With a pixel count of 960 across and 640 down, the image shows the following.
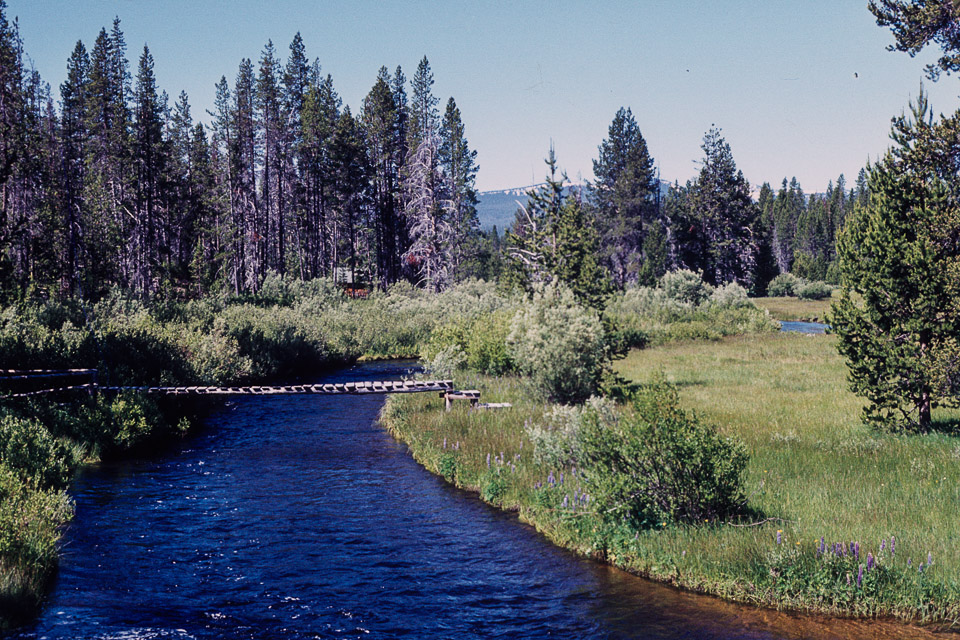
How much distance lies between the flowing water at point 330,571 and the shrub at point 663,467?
122cm

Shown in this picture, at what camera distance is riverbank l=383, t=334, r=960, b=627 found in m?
8.72

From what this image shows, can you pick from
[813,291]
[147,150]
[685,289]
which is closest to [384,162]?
[147,150]

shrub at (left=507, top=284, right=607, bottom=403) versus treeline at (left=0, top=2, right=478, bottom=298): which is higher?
treeline at (left=0, top=2, right=478, bottom=298)

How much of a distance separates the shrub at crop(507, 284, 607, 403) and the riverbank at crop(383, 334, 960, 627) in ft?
2.94

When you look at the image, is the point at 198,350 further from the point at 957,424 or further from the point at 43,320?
the point at 957,424

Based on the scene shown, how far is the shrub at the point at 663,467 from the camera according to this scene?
10.3 metres

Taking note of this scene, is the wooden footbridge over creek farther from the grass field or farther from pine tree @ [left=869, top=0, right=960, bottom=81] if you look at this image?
the grass field

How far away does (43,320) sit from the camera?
24000mm

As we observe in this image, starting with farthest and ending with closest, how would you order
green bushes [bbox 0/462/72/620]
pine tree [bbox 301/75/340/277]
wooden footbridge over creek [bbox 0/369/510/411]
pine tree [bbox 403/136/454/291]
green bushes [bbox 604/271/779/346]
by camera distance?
pine tree [bbox 301/75/340/277]
pine tree [bbox 403/136/454/291]
green bushes [bbox 604/271/779/346]
wooden footbridge over creek [bbox 0/369/510/411]
green bushes [bbox 0/462/72/620]

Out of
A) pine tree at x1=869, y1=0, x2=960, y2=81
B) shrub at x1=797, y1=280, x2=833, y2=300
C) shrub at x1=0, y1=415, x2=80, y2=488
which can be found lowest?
shrub at x1=0, y1=415, x2=80, y2=488

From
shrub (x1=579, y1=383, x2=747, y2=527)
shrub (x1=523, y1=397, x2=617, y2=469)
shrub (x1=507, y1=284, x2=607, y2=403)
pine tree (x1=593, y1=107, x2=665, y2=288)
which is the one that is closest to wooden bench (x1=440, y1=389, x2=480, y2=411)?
shrub (x1=507, y1=284, x2=607, y2=403)

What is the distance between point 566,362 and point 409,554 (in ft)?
32.4

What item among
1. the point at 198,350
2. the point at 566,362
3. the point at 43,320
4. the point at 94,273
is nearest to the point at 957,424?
the point at 566,362

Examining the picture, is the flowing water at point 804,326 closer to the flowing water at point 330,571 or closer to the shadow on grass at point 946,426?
the shadow on grass at point 946,426
